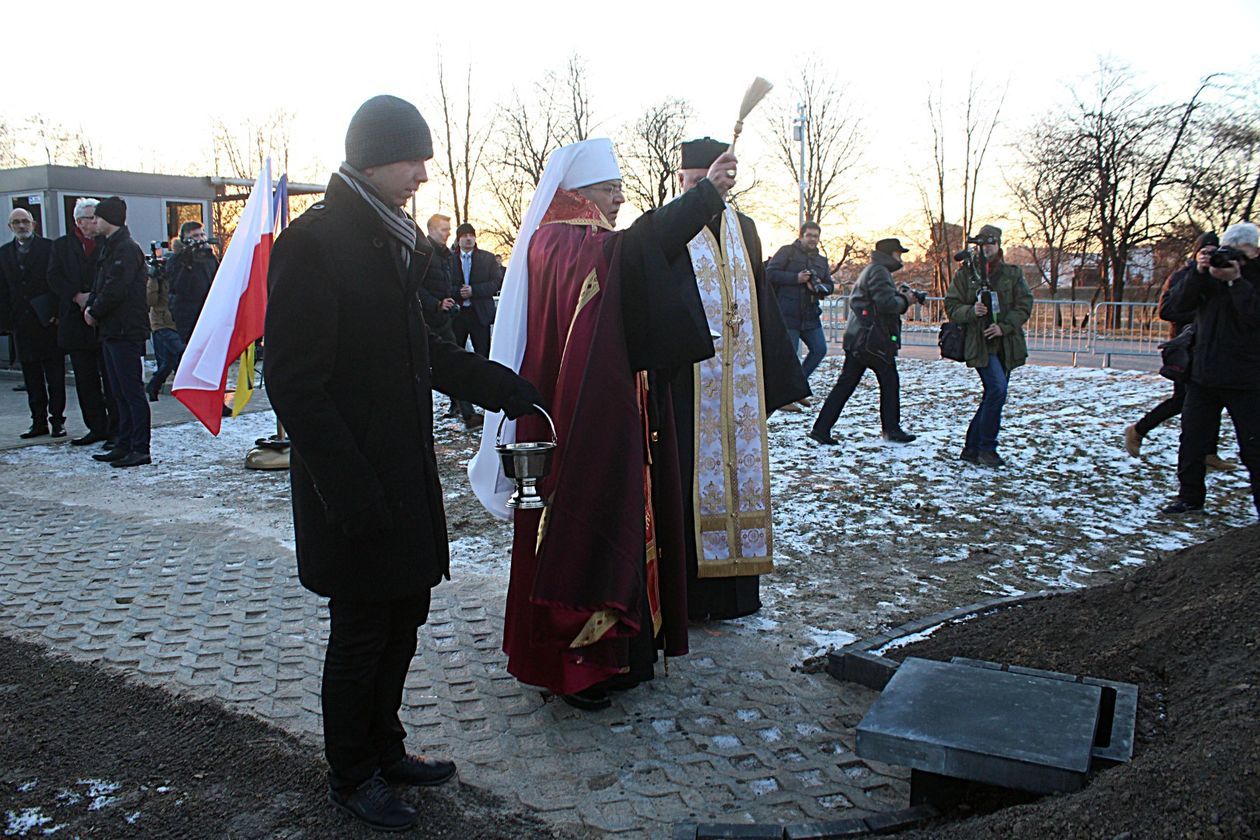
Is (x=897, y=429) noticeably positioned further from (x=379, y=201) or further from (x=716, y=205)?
(x=379, y=201)

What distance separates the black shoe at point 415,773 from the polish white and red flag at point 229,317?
8.22 ft

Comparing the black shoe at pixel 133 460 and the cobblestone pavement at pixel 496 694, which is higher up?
the black shoe at pixel 133 460

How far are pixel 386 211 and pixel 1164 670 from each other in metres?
2.89

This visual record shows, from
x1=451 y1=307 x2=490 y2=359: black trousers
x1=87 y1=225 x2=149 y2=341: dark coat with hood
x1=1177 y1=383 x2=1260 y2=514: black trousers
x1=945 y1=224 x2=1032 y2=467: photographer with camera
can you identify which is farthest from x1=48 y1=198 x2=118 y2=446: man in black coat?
x1=1177 y1=383 x2=1260 y2=514: black trousers

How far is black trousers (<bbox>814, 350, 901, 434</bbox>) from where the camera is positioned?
9.42 m

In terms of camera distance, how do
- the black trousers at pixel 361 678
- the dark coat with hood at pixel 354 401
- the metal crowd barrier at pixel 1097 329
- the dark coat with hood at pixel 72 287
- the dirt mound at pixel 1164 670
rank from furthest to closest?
the metal crowd barrier at pixel 1097 329 → the dark coat with hood at pixel 72 287 → the black trousers at pixel 361 678 → the dark coat with hood at pixel 354 401 → the dirt mound at pixel 1164 670

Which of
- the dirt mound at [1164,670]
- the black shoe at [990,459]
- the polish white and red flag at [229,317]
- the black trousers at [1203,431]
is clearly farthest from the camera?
the black shoe at [990,459]

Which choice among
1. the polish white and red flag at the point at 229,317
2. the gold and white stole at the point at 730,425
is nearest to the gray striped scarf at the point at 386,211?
the gold and white stole at the point at 730,425

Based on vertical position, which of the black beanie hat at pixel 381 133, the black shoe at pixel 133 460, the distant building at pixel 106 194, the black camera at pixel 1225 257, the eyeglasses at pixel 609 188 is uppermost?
the distant building at pixel 106 194

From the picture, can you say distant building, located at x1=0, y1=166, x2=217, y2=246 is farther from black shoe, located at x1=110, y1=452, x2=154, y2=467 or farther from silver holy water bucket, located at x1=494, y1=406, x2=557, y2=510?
silver holy water bucket, located at x1=494, y1=406, x2=557, y2=510

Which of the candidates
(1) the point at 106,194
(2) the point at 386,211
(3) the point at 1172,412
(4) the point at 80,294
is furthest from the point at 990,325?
(1) the point at 106,194

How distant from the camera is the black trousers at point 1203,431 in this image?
21.3 ft

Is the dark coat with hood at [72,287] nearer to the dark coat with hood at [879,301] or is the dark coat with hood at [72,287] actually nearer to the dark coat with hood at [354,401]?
the dark coat with hood at [879,301]

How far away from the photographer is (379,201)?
2.97m
